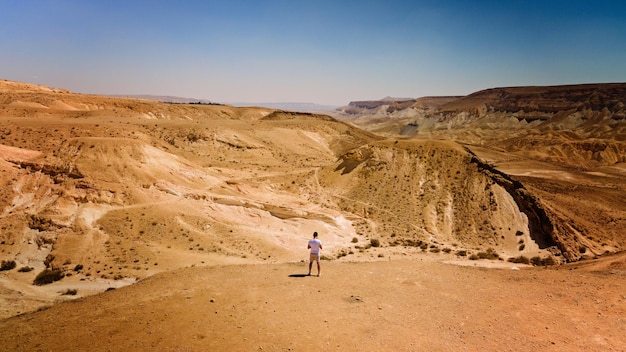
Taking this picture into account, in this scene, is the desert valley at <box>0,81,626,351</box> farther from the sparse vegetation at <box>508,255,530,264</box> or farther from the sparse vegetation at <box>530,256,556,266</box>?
the sparse vegetation at <box>530,256,556,266</box>

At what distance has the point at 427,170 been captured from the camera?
30719 millimetres

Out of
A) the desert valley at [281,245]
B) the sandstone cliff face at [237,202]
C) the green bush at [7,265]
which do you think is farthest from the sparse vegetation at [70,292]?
the green bush at [7,265]

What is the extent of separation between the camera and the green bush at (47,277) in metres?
14.0

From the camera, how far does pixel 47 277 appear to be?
46.7 feet

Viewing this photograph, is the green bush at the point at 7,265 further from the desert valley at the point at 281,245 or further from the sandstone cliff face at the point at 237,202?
the sandstone cliff face at the point at 237,202

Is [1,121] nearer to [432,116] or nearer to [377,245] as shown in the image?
[377,245]

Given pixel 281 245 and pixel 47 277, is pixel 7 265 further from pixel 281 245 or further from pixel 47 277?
pixel 281 245

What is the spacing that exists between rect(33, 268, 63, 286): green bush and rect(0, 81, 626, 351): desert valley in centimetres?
6

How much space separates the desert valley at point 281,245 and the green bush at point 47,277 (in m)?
0.06

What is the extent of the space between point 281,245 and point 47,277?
1026 cm

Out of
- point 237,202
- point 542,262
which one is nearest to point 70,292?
point 237,202

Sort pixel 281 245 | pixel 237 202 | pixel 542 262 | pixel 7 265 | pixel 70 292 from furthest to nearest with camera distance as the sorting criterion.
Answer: pixel 237 202 → pixel 281 245 → pixel 542 262 → pixel 7 265 → pixel 70 292

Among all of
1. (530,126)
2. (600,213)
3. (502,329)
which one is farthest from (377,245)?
(530,126)

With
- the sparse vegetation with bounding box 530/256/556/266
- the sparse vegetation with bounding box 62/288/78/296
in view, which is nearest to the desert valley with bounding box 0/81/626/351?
the sparse vegetation with bounding box 62/288/78/296
